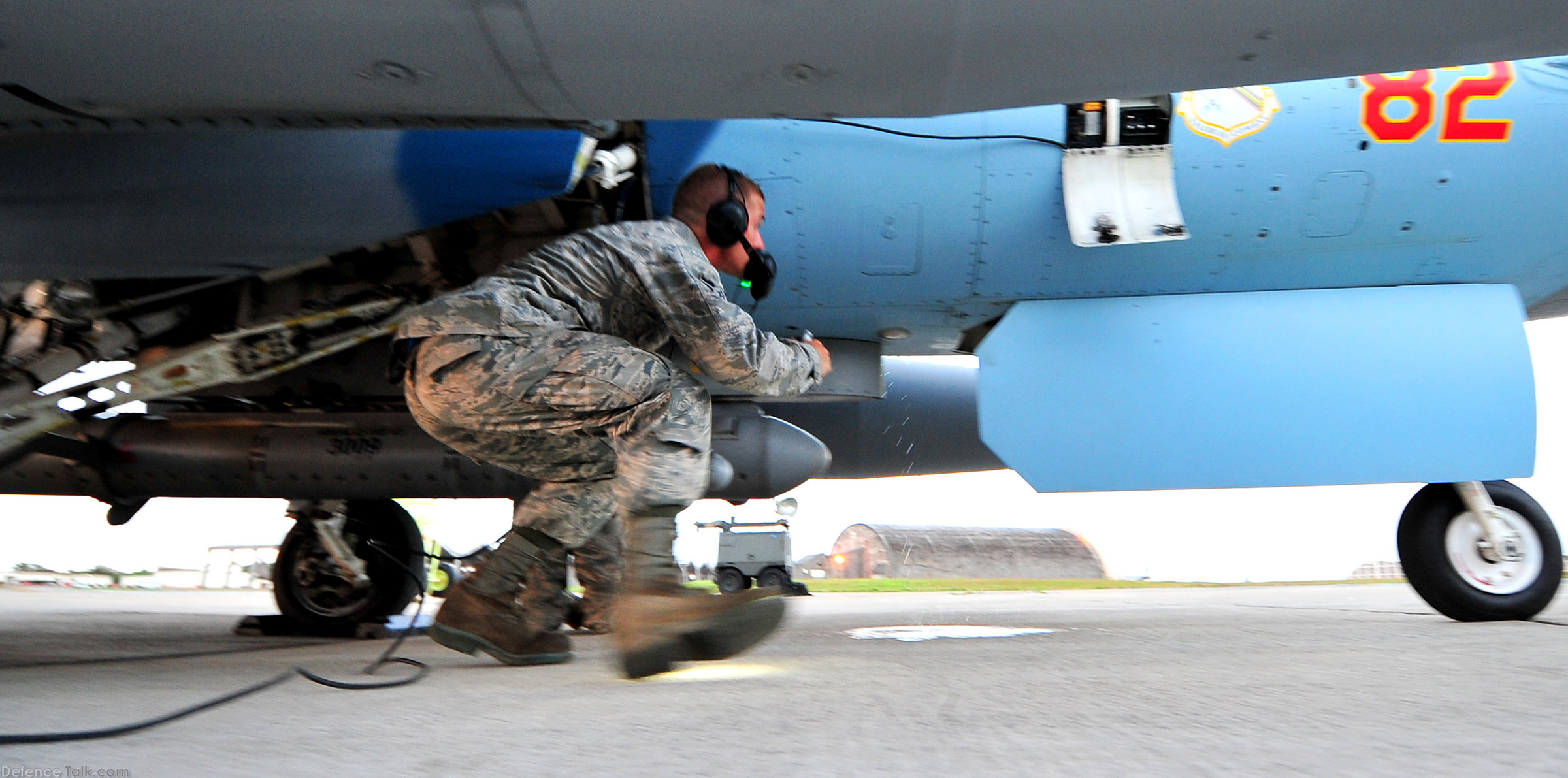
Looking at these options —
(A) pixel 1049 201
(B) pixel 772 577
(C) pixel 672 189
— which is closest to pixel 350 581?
(C) pixel 672 189

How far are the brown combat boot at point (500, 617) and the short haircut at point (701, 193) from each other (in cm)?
90

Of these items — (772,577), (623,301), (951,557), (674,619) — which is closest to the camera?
(674,619)

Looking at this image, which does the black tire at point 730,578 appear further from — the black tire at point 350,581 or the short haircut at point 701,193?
the short haircut at point 701,193

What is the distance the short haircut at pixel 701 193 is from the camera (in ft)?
7.25

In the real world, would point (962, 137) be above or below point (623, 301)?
above

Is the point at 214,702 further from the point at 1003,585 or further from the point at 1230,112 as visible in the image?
the point at 1003,585

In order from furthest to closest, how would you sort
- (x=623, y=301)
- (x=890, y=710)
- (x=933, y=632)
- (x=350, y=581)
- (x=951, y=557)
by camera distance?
1. (x=951, y=557)
2. (x=350, y=581)
3. (x=933, y=632)
4. (x=623, y=301)
5. (x=890, y=710)

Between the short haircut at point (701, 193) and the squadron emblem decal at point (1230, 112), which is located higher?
the squadron emblem decal at point (1230, 112)

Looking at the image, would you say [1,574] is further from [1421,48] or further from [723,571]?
[1421,48]

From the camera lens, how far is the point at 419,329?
2.02 m

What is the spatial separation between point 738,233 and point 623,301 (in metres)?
0.31

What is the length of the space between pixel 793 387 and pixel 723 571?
6290mm

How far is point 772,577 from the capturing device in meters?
8.12

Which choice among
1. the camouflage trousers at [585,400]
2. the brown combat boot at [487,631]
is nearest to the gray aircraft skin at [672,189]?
the camouflage trousers at [585,400]
